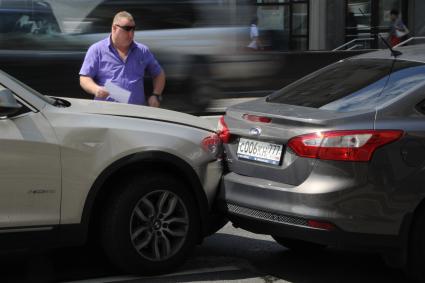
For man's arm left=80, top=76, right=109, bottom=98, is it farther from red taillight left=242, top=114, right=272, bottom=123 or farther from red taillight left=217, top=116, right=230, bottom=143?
red taillight left=242, top=114, right=272, bottom=123

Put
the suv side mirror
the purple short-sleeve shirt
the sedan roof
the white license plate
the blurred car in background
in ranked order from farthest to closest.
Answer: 1. the blurred car in background
2. the purple short-sleeve shirt
3. the sedan roof
4. the white license plate
5. the suv side mirror

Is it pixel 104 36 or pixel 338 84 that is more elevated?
pixel 338 84

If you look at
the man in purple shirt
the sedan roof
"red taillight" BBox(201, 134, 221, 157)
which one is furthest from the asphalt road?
the sedan roof

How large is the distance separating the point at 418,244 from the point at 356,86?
112 centimetres

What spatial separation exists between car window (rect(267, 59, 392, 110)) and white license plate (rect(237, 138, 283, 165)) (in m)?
0.42

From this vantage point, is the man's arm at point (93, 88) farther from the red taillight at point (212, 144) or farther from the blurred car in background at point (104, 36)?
the blurred car in background at point (104, 36)

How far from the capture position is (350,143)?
455cm

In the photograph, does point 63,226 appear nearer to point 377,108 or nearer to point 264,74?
point 377,108

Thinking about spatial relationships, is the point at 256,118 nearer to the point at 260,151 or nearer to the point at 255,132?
the point at 255,132

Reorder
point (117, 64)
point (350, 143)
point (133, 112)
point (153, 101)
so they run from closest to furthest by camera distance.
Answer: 1. point (350, 143)
2. point (133, 112)
3. point (117, 64)
4. point (153, 101)

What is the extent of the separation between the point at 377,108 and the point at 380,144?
27 cm

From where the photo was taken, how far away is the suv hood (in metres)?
5.11

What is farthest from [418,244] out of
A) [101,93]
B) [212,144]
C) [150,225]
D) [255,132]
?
[101,93]

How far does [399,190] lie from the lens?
458 cm
